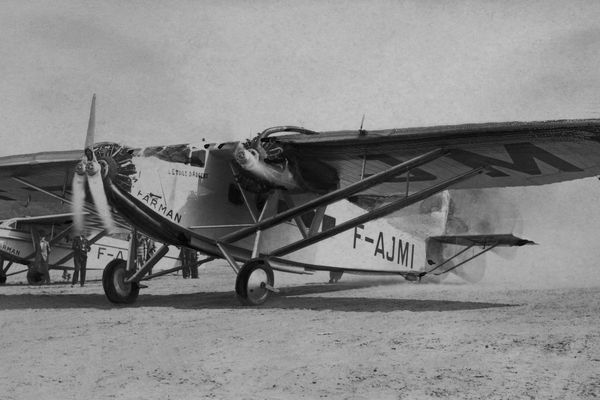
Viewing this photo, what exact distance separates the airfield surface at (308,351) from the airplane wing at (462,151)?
7.28 feet

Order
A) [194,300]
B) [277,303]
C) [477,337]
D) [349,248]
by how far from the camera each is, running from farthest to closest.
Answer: [349,248] < [194,300] < [277,303] < [477,337]

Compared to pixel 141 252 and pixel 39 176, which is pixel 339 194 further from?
pixel 141 252

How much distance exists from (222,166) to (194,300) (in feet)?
9.29

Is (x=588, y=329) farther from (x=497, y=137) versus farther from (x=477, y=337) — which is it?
(x=497, y=137)

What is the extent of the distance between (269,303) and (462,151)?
13.5 feet

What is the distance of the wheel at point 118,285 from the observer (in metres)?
12.1

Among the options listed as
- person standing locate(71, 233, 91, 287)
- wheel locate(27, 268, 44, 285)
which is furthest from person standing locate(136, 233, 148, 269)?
wheel locate(27, 268, 44, 285)

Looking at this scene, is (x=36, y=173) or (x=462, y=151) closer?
(x=462, y=151)

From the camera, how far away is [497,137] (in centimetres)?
1048

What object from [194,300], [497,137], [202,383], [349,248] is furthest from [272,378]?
[349,248]

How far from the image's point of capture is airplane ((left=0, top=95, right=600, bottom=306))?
10.6 metres

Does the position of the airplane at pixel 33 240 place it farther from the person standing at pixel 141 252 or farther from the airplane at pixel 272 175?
the airplane at pixel 272 175

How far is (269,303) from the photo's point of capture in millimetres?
11984

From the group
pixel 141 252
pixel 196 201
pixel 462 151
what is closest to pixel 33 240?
pixel 141 252
